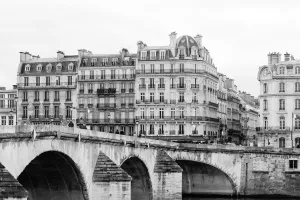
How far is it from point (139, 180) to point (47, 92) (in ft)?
152

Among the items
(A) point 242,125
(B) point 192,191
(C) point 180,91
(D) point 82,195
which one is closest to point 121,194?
(D) point 82,195

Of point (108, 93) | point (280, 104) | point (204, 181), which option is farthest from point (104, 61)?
point (204, 181)

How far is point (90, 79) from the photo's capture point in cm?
10444

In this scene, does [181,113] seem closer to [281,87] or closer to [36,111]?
[281,87]

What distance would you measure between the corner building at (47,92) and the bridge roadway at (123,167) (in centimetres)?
3182

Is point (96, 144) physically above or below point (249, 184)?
above

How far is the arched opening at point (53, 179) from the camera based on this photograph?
4531 centimetres

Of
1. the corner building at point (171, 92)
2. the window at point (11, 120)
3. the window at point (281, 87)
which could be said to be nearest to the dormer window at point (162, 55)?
the corner building at point (171, 92)

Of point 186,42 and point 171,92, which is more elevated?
point 186,42

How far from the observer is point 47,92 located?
10612 centimetres

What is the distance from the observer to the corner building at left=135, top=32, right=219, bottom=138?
101 metres

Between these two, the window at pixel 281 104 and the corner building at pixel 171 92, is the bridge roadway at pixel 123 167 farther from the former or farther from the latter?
the corner building at pixel 171 92

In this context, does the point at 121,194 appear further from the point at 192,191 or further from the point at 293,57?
the point at 293,57

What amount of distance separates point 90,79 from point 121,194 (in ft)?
189
